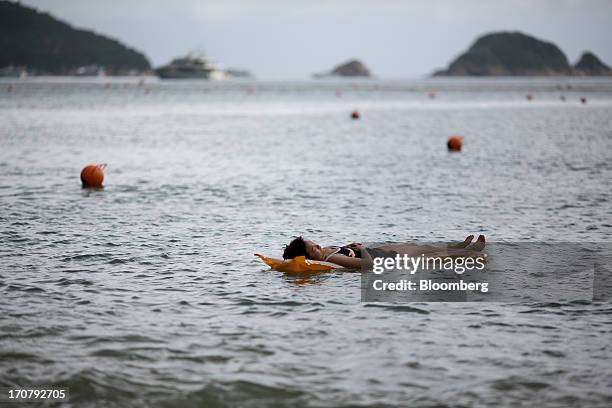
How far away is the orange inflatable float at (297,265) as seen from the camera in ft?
45.0

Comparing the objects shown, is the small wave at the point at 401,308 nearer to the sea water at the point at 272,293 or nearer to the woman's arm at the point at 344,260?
the sea water at the point at 272,293

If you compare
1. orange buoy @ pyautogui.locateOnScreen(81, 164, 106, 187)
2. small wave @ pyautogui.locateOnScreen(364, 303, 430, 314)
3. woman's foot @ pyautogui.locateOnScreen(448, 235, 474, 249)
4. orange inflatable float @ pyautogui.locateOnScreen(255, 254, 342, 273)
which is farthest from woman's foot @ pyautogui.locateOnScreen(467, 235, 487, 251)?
orange buoy @ pyautogui.locateOnScreen(81, 164, 106, 187)

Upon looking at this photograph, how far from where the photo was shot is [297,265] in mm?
13711

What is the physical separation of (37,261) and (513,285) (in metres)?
9.29

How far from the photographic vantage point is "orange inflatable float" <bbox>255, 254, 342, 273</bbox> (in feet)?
45.0

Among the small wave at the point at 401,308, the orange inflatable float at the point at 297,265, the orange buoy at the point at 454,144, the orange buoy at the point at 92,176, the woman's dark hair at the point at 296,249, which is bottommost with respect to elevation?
the small wave at the point at 401,308

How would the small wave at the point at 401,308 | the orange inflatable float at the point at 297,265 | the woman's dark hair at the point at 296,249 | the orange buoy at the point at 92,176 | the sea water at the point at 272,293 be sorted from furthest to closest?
the orange buoy at the point at 92,176
the woman's dark hair at the point at 296,249
the orange inflatable float at the point at 297,265
the small wave at the point at 401,308
the sea water at the point at 272,293

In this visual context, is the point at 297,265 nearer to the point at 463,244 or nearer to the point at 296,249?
the point at 296,249

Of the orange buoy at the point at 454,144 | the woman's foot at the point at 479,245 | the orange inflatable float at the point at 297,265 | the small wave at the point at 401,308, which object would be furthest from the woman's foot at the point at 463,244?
the orange buoy at the point at 454,144

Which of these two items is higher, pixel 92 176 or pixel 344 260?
pixel 92 176

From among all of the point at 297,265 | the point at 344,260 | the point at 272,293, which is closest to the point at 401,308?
the point at 272,293

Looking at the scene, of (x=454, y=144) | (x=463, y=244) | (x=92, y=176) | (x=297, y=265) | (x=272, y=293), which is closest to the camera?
(x=272, y=293)

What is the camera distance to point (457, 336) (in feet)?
33.8

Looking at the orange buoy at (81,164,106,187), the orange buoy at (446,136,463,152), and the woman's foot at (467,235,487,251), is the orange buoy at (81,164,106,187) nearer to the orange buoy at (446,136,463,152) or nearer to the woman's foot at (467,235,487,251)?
the woman's foot at (467,235,487,251)
